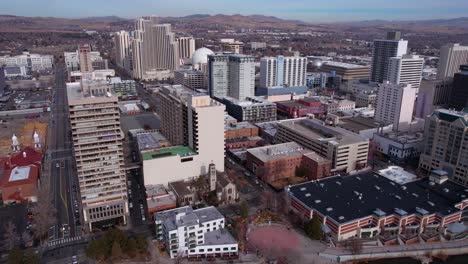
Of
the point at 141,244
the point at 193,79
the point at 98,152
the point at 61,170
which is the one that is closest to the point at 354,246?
the point at 141,244

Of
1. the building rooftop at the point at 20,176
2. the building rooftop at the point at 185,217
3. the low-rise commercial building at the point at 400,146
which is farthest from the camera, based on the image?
the low-rise commercial building at the point at 400,146

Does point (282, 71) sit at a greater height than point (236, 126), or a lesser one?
greater

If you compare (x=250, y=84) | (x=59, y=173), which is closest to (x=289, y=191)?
(x=59, y=173)

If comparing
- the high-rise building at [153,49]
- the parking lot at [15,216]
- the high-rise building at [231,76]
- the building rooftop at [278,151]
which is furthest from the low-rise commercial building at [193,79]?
the parking lot at [15,216]

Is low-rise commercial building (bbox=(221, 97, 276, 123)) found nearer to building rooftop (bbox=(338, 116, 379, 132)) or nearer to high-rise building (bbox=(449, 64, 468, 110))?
building rooftop (bbox=(338, 116, 379, 132))

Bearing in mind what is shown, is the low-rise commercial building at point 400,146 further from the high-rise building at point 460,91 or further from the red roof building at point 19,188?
the red roof building at point 19,188

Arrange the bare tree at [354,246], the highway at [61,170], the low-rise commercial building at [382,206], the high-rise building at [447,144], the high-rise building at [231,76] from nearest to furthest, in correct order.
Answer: the bare tree at [354,246] < the low-rise commercial building at [382,206] < the highway at [61,170] < the high-rise building at [447,144] < the high-rise building at [231,76]

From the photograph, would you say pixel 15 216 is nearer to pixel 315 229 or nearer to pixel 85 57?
pixel 315 229
